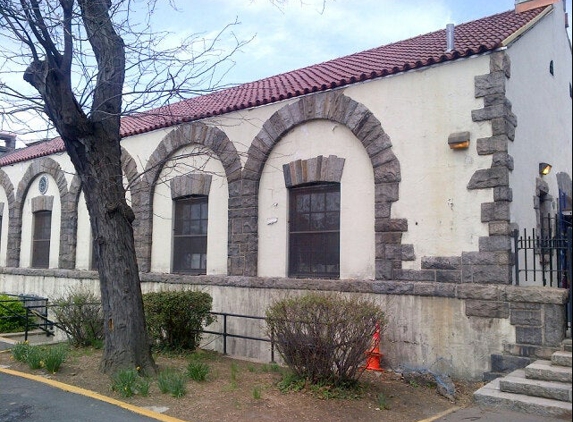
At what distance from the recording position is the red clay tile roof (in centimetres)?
894

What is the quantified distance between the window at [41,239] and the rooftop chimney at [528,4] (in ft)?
45.2

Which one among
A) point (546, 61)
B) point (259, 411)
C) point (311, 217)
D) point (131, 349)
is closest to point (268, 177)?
point (311, 217)

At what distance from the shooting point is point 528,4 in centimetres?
1188

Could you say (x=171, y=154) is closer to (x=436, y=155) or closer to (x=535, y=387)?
(x=436, y=155)

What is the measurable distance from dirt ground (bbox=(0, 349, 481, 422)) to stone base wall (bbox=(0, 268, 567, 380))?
472 millimetres

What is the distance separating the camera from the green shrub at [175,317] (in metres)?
9.65

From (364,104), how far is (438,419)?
5339 millimetres

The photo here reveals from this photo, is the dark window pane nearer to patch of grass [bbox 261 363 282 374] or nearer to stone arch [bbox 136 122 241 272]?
stone arch [bbox 136 122 241 272]

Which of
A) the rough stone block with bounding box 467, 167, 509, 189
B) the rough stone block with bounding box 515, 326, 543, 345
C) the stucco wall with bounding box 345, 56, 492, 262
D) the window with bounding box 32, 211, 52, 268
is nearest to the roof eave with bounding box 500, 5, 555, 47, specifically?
the stucco wall with bounding box 345, 56, 492, 262

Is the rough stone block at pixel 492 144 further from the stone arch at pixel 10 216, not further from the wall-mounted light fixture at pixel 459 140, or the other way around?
the stone arch at pixel 10 216


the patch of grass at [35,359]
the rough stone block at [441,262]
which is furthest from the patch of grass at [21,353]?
the rough stone block at [441,262]

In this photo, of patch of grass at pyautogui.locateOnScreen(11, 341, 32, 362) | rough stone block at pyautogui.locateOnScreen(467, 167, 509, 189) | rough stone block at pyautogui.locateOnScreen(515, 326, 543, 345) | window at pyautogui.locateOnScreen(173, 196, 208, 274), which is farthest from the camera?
window at pyautogui.locateOnScreen(173, 196, 208, 274)

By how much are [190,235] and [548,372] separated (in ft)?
26.1

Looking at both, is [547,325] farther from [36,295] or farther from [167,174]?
[36,295]
